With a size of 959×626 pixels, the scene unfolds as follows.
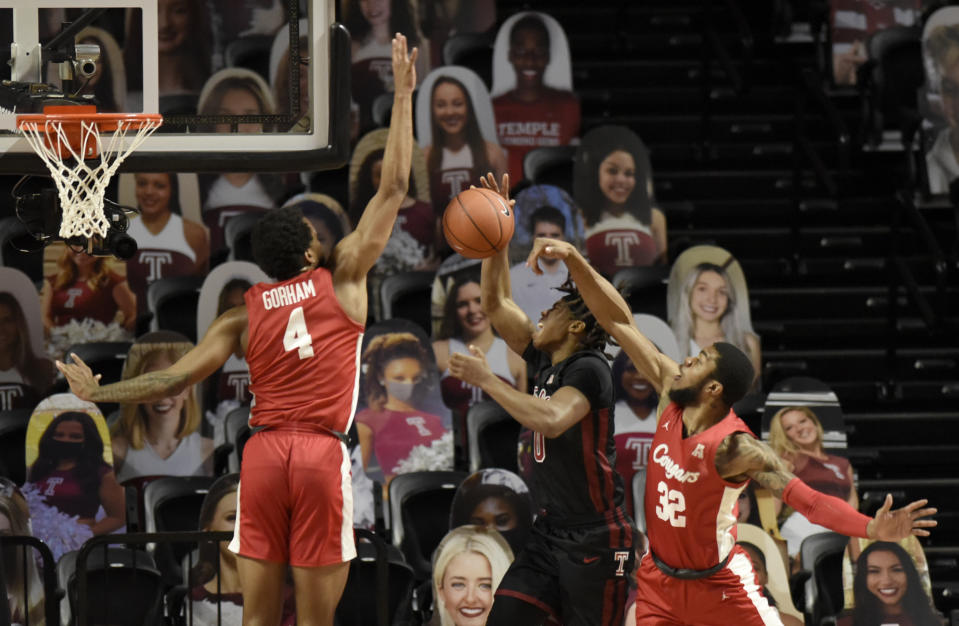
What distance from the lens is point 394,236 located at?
820 centimetres

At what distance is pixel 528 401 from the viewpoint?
4902 millimetres

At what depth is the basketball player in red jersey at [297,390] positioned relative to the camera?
484cm

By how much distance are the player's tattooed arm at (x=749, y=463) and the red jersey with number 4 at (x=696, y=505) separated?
0.12 feet

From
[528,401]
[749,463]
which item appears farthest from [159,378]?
[749,463]

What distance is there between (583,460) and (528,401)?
1.57 ft

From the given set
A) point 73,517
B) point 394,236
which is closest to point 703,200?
point 394,236

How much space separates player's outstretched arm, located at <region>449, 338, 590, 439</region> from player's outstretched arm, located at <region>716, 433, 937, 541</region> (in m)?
0.54

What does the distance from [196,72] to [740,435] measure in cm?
487

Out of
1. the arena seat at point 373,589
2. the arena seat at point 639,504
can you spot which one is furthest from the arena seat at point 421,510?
the arena seat at point 639,504

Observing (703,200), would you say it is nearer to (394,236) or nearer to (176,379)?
(394,236)

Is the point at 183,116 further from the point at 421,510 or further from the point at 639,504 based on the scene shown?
the point at 639,504

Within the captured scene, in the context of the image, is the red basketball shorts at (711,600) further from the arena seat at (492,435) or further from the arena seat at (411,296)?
the arena seat at (411,296)

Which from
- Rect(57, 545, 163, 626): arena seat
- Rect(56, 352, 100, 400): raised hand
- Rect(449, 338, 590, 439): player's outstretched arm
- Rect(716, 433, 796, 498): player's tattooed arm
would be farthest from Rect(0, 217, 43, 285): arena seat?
Rect(716, 433, 796, 498): player's tattooed arm

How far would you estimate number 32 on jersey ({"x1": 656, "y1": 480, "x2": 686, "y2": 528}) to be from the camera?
494cm
